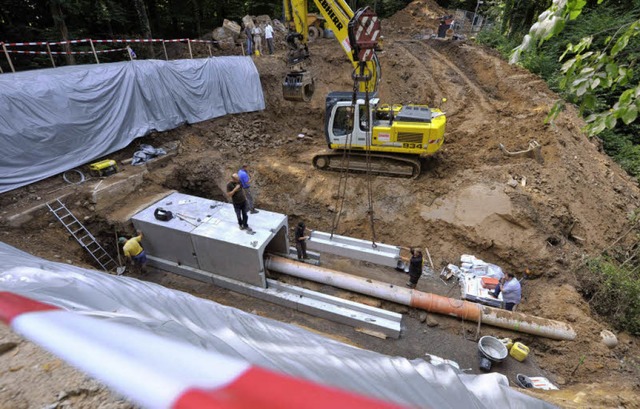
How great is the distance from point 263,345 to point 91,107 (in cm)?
991

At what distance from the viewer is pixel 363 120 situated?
9.30 m

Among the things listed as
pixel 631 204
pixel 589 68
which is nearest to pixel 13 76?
pixel 589 68

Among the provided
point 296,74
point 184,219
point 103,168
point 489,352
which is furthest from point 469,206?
point 103,168

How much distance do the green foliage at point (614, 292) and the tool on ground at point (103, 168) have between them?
12003 mm

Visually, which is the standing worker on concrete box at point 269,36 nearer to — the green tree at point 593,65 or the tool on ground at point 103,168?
the tool on ground at point 103,168

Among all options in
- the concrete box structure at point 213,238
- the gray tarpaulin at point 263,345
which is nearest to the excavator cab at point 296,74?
the concrete box structure at point 213,238

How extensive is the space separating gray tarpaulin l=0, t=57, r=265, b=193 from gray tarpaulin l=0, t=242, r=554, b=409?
6.28m

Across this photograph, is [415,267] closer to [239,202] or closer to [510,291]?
[510,291]

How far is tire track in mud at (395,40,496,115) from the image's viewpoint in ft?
42.3

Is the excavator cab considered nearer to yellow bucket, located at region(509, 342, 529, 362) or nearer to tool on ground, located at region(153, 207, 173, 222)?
tool on ground, located at region(153, 207, 173, 222)

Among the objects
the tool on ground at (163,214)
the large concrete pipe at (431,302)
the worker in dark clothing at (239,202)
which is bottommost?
the large concrete pipe at (431,302)

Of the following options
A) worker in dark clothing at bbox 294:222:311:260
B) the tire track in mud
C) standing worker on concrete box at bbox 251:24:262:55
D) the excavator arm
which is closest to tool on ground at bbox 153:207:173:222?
worker in dark clothing at bbox 294:222:311:260

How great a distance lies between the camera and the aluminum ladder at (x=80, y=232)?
7.38 meters

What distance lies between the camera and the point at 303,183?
10195 millimetres
